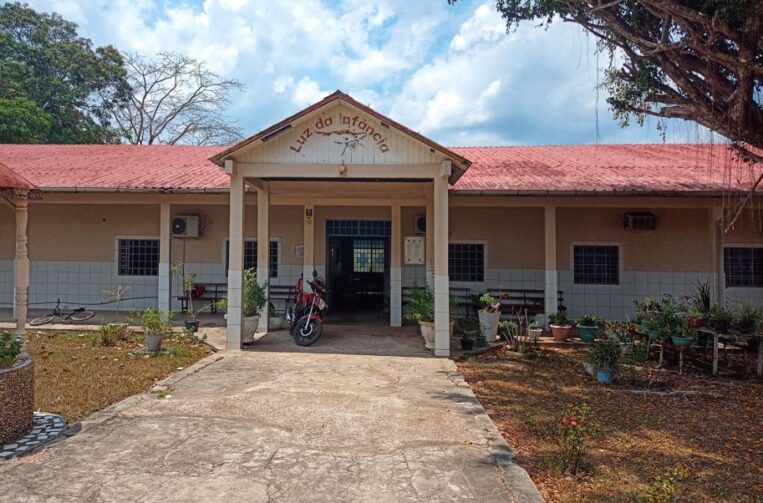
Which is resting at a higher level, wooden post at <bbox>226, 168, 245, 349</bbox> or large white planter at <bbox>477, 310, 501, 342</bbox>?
wooden post at <bbox>226, 168, 245, 349</bbox>

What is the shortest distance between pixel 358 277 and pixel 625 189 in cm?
744

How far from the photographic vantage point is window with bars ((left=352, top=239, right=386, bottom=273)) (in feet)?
46.0

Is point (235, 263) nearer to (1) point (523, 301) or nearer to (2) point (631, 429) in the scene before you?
(2) point (631, 429)

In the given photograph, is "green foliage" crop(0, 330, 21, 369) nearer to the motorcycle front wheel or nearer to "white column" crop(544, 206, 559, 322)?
the motorcycle front wheel

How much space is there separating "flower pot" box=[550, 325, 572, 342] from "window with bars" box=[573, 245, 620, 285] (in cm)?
258

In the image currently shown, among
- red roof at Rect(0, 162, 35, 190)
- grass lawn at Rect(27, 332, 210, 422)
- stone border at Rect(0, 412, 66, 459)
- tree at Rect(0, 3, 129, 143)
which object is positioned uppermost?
tree at Rect(0, 3, 129, 143)

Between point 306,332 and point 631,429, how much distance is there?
5.21 meters

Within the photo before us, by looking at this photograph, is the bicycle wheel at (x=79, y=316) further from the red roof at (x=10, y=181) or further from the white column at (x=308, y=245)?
the red roof at (x=10, y=181)

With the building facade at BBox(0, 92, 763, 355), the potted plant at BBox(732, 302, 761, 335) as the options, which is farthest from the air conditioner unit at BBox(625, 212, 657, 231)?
the potted plant at BBox(732, 302, 761, 335)

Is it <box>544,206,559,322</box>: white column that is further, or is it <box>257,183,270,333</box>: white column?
<box>544,206,559,322</box>: white column

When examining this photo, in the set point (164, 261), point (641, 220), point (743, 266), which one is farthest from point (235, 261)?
point (743, 266)

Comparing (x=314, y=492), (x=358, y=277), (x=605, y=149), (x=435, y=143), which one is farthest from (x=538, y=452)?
(x=605, y=149)

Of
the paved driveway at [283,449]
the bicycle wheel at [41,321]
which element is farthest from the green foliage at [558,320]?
the bicycle wheel at [41,321]

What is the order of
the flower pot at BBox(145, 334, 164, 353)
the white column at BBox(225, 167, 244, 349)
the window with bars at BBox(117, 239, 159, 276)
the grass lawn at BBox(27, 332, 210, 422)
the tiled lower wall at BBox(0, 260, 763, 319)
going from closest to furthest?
1. the grass lawn at BBox(27, 332, 210, 422)
2. the flower pot at BBox(145, 334, 164, 353)
3. the white column at BBox(225, 167, 244, 349)
4. the tiled lower wall at BBox(0, 260, 763, 319)
5. the window with bars at BBox(117, 239, 159, 276)
